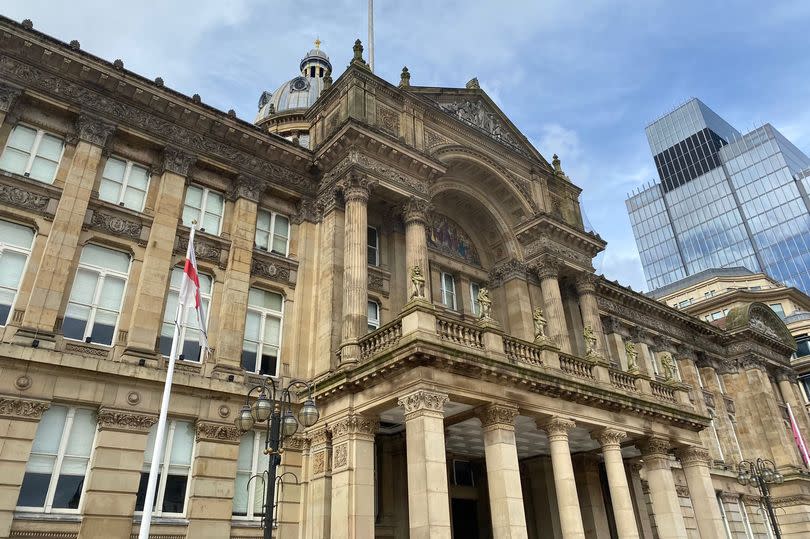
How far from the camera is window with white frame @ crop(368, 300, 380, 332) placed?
883 inches

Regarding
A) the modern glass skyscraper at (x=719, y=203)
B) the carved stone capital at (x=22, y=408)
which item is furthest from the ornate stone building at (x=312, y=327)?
the modern glass skyscraper at (x=719, y=203)

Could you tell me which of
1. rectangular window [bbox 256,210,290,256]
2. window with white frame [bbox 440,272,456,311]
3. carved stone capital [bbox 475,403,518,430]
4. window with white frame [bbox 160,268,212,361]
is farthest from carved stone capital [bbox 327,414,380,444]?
window with white frame [bbox 440,272,456,311]

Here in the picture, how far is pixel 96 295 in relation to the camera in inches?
693

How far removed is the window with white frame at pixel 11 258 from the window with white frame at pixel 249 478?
25.6ft

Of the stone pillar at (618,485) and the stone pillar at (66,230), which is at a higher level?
the stone pillar at (66,230)

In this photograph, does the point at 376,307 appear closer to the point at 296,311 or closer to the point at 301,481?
the point at 296,311

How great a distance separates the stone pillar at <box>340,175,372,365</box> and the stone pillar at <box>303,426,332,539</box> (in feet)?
8.63

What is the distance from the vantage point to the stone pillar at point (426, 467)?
1438cm

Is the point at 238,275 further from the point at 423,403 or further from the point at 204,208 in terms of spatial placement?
the point at 423,403

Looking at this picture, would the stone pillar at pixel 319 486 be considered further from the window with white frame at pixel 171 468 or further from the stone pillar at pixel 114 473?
the stone pillar at pixel 114 473

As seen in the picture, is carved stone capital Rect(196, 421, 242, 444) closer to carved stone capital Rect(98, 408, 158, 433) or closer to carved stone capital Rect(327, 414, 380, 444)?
carved stone capital Rect(98, 408, 158, 433)

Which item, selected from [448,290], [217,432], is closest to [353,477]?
[217,432]

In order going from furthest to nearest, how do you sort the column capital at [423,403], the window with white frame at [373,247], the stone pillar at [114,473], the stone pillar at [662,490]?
the window with white frame at [373,247] < the stone pillar at [662,490] < the column capital at [423,403] < the stone pillar at [114,473]

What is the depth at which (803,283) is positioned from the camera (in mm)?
107688
